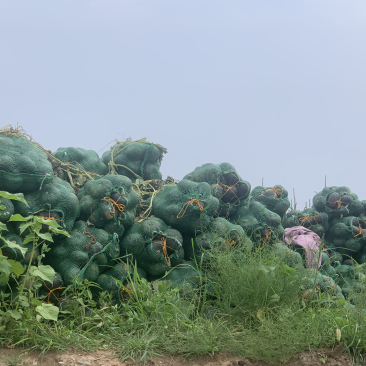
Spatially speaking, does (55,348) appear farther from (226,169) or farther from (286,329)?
(226,169)

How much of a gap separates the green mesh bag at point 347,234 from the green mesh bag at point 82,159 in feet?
10.1

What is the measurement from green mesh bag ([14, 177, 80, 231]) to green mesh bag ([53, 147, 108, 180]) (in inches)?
40.1

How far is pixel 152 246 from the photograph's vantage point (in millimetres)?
3486

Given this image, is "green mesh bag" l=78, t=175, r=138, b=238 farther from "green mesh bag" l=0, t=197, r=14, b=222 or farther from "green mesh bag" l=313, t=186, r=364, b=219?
"green mesh bag" l=313, t=186, r=364, b=219

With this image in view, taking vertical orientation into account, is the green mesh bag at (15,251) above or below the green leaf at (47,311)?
above

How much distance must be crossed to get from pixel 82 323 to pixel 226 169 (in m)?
2.26

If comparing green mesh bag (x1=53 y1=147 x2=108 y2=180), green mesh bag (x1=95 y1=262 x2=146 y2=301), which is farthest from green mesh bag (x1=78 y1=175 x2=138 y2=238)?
green mesh bag (x1=53 y1=147 x2=108 y2=180)

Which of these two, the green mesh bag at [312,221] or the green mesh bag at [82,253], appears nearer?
the green mesh bag at [82,253]

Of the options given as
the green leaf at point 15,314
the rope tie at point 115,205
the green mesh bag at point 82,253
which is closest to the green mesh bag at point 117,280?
the green mesh bag at point 82,253

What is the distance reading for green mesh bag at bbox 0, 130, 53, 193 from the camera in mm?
3090

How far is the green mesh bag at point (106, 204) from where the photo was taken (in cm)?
343

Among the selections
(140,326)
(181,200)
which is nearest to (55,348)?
(140,326)

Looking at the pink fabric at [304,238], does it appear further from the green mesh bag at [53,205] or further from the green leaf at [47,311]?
the green leaf at [47,311]

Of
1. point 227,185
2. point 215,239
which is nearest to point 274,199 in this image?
point 227,185
